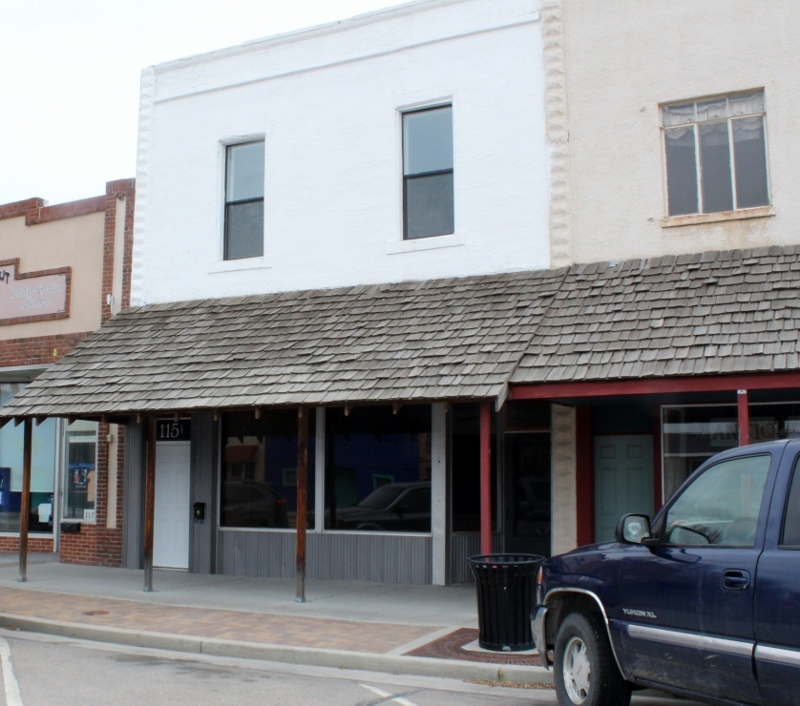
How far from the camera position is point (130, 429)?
51.2 feet

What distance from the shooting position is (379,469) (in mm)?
13766

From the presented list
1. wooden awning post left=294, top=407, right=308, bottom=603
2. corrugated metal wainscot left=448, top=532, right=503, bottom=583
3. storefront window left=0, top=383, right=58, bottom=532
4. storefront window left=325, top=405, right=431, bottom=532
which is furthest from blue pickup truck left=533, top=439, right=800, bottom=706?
storefront window left=0, top=383, right=58, bottom=532

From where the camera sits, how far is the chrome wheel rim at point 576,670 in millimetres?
6398

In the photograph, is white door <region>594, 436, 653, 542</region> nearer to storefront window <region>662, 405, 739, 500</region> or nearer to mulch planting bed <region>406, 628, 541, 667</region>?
storefront window <region>662, 405, 739, 500</region>

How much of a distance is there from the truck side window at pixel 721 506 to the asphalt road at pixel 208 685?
1.92 meters

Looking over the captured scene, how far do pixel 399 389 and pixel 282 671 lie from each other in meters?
3.42

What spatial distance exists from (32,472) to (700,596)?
50.0ft

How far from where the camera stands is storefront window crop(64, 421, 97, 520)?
53.8 ft

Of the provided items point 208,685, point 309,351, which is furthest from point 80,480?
point 208,685

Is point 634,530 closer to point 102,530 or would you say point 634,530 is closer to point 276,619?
point 276,619

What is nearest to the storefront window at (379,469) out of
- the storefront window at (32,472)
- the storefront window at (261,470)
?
the storefront window at (261,470)

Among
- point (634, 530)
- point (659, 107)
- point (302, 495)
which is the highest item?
point (659, 107)

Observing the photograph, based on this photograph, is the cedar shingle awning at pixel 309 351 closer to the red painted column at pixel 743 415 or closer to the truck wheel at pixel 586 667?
the red painted column at pixel 743 415

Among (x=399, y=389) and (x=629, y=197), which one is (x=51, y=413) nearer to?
(x=399, y=389)
